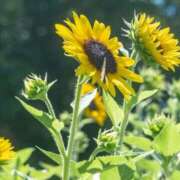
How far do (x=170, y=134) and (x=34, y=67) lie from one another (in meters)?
16.5

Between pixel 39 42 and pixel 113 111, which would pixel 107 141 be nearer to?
pixel 113 111

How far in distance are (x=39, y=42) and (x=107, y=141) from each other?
18.3 meters

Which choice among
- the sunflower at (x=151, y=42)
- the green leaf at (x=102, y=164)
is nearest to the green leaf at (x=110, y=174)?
the green leaf at (x=102, y=164)

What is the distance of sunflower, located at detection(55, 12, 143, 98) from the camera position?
1585 mm

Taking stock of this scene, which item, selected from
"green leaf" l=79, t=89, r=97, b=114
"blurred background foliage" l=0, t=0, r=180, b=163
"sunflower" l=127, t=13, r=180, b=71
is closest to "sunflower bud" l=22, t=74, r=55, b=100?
"green leaf" l=79, t=89, r=97, b=114

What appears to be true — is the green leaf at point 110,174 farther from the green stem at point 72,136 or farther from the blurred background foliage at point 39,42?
the blurred background foliage at point 39,42

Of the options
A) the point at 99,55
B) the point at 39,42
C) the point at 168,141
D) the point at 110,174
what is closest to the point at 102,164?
the point at 110,174

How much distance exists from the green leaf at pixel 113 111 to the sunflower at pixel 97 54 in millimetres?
61

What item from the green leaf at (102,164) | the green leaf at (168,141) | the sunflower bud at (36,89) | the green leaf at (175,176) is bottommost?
the green leaf at (175,176)

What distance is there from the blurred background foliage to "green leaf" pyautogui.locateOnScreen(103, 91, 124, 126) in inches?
533

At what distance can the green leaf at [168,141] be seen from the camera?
1.62 meters

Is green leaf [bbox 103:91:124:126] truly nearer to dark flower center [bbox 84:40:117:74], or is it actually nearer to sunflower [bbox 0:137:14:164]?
dark flower center [bbox 84:40:117:74]

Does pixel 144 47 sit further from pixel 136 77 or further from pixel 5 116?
pixel 5 116

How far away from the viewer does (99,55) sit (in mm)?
1710
